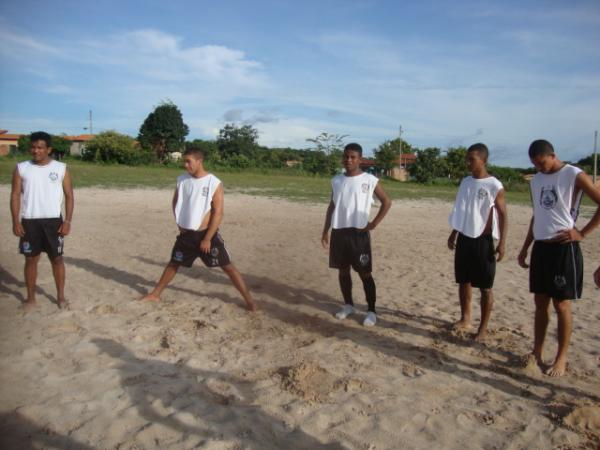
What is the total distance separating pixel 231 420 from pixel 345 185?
103 inches

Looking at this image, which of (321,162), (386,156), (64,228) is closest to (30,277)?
(64,228)

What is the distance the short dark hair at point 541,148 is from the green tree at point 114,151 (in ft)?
151

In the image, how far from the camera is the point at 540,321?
13.2 feet

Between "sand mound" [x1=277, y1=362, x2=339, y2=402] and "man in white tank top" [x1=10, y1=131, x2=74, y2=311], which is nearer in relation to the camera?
"sand mound" [x1=277, y1=362, x2=339, y2=402]

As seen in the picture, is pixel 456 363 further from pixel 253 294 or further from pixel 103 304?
pixel 103 304

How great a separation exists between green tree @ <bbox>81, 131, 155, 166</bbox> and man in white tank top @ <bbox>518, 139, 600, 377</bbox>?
46.0 m

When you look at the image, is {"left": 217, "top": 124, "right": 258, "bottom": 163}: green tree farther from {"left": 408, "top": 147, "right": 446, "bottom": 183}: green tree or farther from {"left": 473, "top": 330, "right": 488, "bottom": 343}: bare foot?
{"left": 473, "top": 330, "right": 488, "bottom": 343}: bare foot

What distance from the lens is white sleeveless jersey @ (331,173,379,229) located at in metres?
4.83

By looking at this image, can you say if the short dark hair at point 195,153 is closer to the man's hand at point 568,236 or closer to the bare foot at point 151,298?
the bare foot at point 151,298

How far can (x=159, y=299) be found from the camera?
5652mm

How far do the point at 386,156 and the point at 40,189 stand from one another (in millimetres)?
54716

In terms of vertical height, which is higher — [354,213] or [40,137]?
[40,137]

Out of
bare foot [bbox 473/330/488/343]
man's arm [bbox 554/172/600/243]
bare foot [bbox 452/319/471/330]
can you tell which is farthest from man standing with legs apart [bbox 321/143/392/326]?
man's arm [bbox 554/172/600/243]

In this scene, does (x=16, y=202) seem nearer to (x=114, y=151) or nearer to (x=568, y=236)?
(x=568, y=236)
